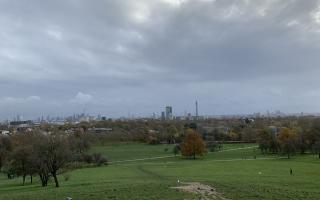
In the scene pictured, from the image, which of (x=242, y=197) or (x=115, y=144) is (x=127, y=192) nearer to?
(x=242, y=197)

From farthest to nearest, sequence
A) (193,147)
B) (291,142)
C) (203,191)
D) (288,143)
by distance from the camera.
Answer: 1. (193,147)
2. (291,142)
3. (288,143)
4. (203,191)

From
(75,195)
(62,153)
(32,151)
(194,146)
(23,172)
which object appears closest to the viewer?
(75,195)

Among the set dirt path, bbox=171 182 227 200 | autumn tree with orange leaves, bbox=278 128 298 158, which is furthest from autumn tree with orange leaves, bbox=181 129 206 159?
dirt path, bbox=171 182 227 200

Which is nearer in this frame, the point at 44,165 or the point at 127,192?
the point at 127,192

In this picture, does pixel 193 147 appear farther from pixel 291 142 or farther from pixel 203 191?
pixel 203 191

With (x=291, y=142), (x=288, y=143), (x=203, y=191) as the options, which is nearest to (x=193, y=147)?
(x=288, y=143)

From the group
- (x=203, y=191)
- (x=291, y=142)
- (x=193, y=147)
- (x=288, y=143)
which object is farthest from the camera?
(x=193, y=147)

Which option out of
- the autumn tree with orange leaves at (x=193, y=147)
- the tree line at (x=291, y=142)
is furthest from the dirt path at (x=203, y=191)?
the autumn tree with orange leaves at (x=193, y=147)

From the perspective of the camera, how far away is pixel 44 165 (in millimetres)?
59188

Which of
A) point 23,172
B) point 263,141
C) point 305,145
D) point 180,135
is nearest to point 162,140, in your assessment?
point 180,135

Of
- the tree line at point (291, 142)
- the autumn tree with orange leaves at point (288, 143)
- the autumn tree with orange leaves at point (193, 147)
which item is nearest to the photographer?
the autumn tree with orange leaves at point (288, 143)

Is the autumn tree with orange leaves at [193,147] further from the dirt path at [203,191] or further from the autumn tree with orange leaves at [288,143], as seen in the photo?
the dirt path at [203,191]

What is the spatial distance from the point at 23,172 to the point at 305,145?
87.2m

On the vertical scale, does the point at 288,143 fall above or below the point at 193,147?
above
